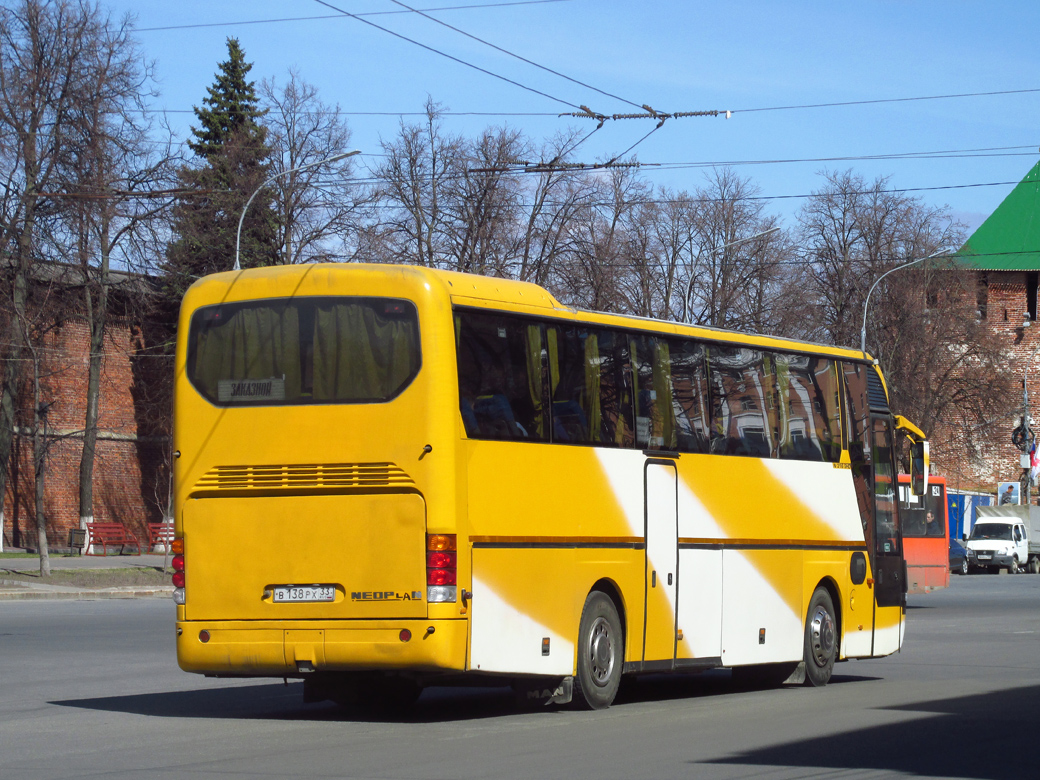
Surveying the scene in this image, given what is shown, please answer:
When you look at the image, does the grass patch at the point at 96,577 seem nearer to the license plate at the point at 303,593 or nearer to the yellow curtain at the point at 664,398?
the yellow curtain at the point at 664,398

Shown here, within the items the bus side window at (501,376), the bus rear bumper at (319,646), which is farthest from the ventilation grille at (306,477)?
the bus rear bumper at (319,646)

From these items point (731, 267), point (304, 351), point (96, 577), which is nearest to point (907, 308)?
point (731, 267)

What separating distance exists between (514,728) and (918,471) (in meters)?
7.80

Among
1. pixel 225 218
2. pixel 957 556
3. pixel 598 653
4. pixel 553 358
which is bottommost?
pixel 957 556

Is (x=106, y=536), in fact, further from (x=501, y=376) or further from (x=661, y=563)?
(x=501, y=376)

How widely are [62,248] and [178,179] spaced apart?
391cm

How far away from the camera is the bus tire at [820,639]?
1575cm

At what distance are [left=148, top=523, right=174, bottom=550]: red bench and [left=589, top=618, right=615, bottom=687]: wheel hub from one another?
114ft

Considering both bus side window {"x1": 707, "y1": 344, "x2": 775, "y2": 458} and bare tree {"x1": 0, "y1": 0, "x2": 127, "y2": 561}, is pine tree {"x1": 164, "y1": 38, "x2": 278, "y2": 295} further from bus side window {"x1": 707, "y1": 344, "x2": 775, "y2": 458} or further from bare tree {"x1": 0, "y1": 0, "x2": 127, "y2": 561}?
bus side window {"x1": 707, "y1": 344, "x2": 775, "y2": 458}

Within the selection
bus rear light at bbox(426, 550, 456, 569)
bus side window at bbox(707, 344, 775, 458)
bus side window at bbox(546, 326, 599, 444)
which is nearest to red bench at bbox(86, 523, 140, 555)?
bus side window at bbox(707, 344, 775, 458)

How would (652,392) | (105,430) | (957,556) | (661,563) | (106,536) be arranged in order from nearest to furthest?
(661,563) → (652,392) → (957,556) → (106,536) → (105,430)

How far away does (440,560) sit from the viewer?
10984mm

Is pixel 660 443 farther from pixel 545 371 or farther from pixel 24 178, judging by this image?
pixel 24 178

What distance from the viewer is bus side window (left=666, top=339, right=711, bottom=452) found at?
13.9m
